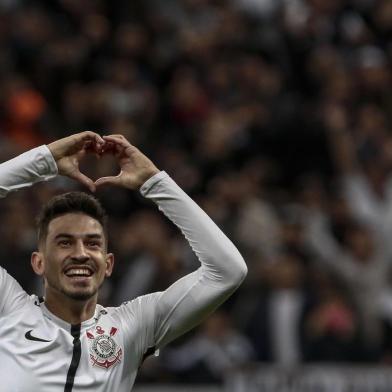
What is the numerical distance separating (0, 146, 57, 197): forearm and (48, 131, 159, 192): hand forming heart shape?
3 centimetres

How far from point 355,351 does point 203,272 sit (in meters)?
4.34

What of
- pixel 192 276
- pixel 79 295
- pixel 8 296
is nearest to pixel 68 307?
pixel 79 295

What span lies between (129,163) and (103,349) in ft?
2.38

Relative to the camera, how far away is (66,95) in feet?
38.2

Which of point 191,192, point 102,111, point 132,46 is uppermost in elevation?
point 132,46

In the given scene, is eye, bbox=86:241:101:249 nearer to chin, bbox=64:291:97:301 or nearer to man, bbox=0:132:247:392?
man, bbox=0:132:247:392

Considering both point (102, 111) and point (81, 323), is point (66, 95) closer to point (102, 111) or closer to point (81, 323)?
point (102, 111)

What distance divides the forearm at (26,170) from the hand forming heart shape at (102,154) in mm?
32

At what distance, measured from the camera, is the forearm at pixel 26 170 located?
4.56 meters

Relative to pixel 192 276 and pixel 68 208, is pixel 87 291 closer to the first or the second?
pixel 68 208

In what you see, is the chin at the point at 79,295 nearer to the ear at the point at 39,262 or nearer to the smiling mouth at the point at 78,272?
the smiling mouth at the point at 78,272

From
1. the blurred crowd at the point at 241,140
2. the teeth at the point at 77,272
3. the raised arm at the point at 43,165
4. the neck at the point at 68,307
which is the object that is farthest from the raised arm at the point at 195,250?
the blurred crowd at the point at 241,140

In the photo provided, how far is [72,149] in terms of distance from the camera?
460cm

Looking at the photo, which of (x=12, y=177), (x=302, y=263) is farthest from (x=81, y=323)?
(x=302, y=263)
